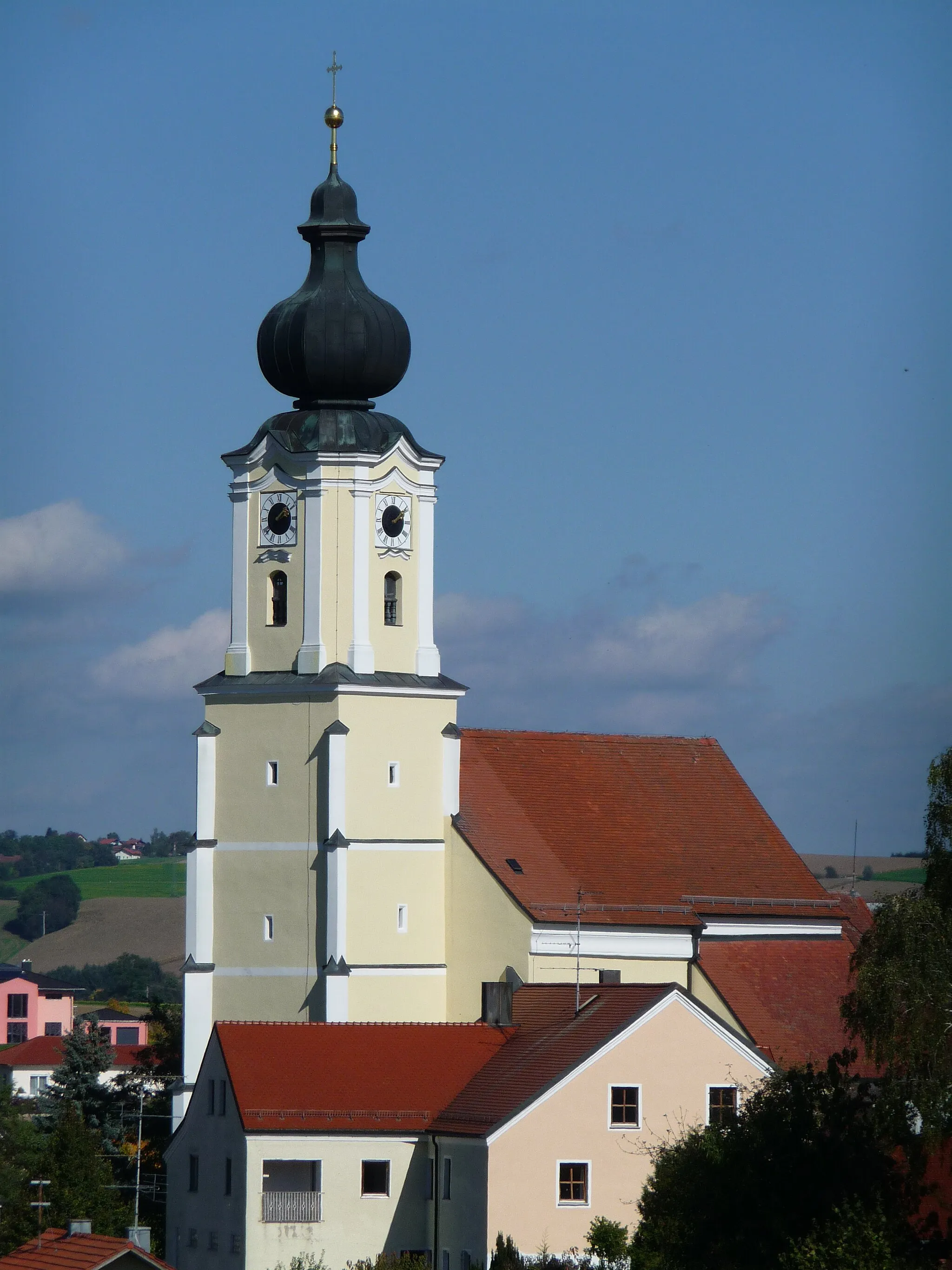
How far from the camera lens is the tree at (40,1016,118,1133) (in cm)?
5562

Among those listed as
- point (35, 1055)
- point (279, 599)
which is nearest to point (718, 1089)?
point (279, 599)

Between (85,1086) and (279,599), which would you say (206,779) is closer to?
(279,599)

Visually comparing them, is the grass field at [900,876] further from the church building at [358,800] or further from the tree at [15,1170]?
the church building at [358,800]

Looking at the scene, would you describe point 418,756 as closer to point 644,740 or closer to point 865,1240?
point 644,740

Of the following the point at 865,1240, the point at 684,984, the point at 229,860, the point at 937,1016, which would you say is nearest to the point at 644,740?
the point at 684,984

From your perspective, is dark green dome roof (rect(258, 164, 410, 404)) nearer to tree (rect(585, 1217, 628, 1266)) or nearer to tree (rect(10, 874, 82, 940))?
tree (rect(585, 1217, 628, 1266))

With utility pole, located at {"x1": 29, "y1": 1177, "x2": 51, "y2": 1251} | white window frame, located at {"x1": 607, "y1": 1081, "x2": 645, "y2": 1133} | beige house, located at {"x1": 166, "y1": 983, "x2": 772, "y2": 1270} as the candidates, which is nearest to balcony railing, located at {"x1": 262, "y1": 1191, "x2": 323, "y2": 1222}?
beige house, located at {"x1": 166, "y1": 983, "x2": 772, "y2": 1270}

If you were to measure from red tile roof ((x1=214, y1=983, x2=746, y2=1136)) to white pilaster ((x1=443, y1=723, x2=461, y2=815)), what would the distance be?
482 centimetres

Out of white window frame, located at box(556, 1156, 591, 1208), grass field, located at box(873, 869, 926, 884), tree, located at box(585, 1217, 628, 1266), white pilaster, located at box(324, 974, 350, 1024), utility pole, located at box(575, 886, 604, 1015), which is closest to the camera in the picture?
tree, located at box(585, 1217, 628, 1266)

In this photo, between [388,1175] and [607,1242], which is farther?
[388,1175]

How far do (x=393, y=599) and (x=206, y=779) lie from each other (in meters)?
4.30

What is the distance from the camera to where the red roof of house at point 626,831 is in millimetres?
49688

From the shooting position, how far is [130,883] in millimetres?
189375

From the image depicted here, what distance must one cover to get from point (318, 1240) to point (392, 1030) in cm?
439
